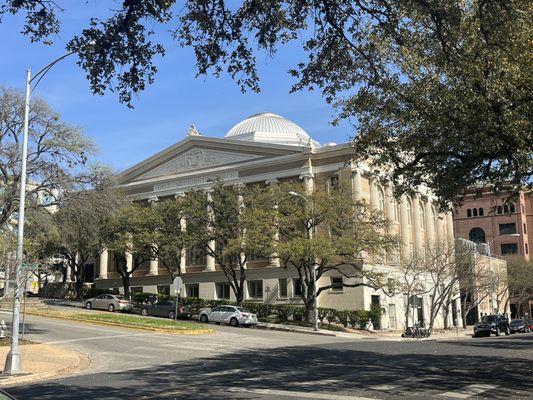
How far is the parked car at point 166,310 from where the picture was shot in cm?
4369

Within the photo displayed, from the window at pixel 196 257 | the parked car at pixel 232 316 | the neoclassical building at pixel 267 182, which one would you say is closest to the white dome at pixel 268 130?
the neoclassical building at pixel 267 182

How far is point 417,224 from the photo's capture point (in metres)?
63.6

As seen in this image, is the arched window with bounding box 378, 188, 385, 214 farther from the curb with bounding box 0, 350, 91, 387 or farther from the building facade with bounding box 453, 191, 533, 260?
the curb with bounding box 0, 350, 91, 387

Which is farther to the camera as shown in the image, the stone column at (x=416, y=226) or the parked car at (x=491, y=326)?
the stone column at (x=416, y=226)

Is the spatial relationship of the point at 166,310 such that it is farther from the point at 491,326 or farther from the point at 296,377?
the point at 296,377

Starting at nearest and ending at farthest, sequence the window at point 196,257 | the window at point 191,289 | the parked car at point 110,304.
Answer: the parked car at point 110,304, the window at point 196,257, the window at point 191,289

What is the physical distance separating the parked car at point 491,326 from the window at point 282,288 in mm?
17648

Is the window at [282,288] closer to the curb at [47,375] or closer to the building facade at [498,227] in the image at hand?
the curb at [47,375]

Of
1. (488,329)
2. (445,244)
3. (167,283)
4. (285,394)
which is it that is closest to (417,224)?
(445,244)

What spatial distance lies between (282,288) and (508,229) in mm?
59851

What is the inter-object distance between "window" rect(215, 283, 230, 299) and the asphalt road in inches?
1259

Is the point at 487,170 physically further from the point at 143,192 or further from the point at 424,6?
the point at 143,192

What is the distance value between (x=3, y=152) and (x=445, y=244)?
137 feet

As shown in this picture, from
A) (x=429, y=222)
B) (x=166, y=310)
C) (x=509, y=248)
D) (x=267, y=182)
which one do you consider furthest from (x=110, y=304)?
(x=509, y=248)
